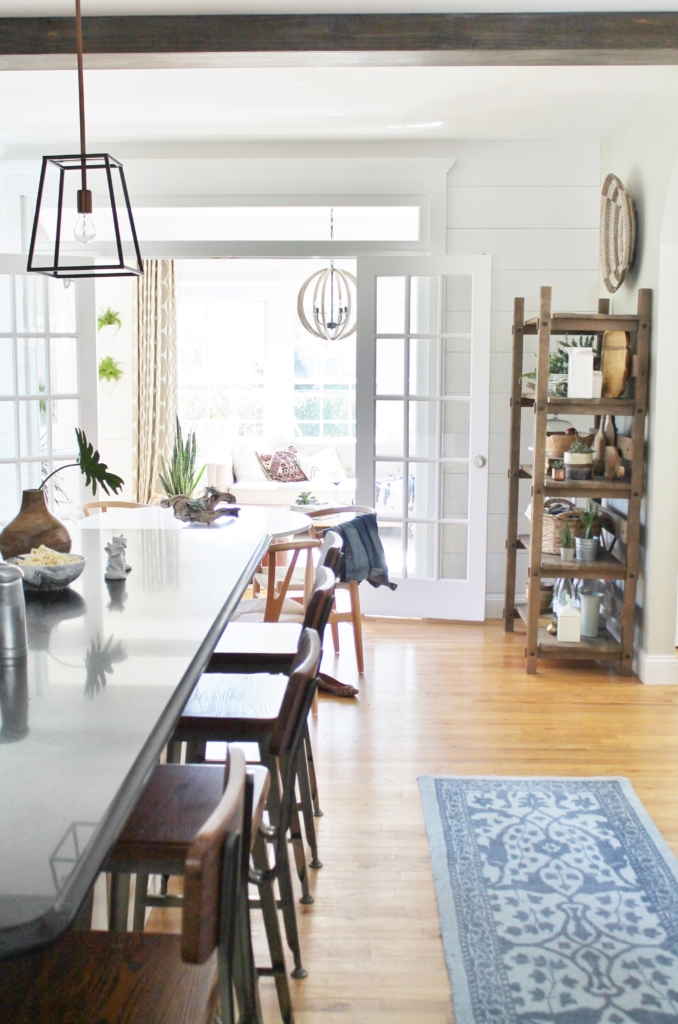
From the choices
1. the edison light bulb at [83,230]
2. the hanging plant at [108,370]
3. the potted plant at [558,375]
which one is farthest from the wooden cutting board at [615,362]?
the hanging plant at [108,370]

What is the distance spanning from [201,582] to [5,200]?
4015mm

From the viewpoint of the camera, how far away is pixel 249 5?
325 cm

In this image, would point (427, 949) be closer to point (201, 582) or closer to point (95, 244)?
point (201, 582)

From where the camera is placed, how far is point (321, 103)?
4.58m

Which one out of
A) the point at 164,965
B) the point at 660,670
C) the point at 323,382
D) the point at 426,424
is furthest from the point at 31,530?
the point at 323,382

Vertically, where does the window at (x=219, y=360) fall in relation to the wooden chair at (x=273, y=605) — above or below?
above

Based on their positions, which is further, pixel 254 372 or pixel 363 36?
pixel 254 372

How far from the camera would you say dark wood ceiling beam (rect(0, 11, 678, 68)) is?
3.32 meters

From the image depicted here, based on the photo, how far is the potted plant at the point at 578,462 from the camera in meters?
4.54

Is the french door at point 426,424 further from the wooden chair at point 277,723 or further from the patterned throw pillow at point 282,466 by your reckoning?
the patterned throw pillow at point 282,466

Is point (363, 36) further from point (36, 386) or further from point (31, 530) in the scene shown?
point (36, 386)

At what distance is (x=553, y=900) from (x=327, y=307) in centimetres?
591

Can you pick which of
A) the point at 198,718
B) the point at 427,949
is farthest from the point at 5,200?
the point at 427,949

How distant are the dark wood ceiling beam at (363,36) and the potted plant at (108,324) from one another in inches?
220
